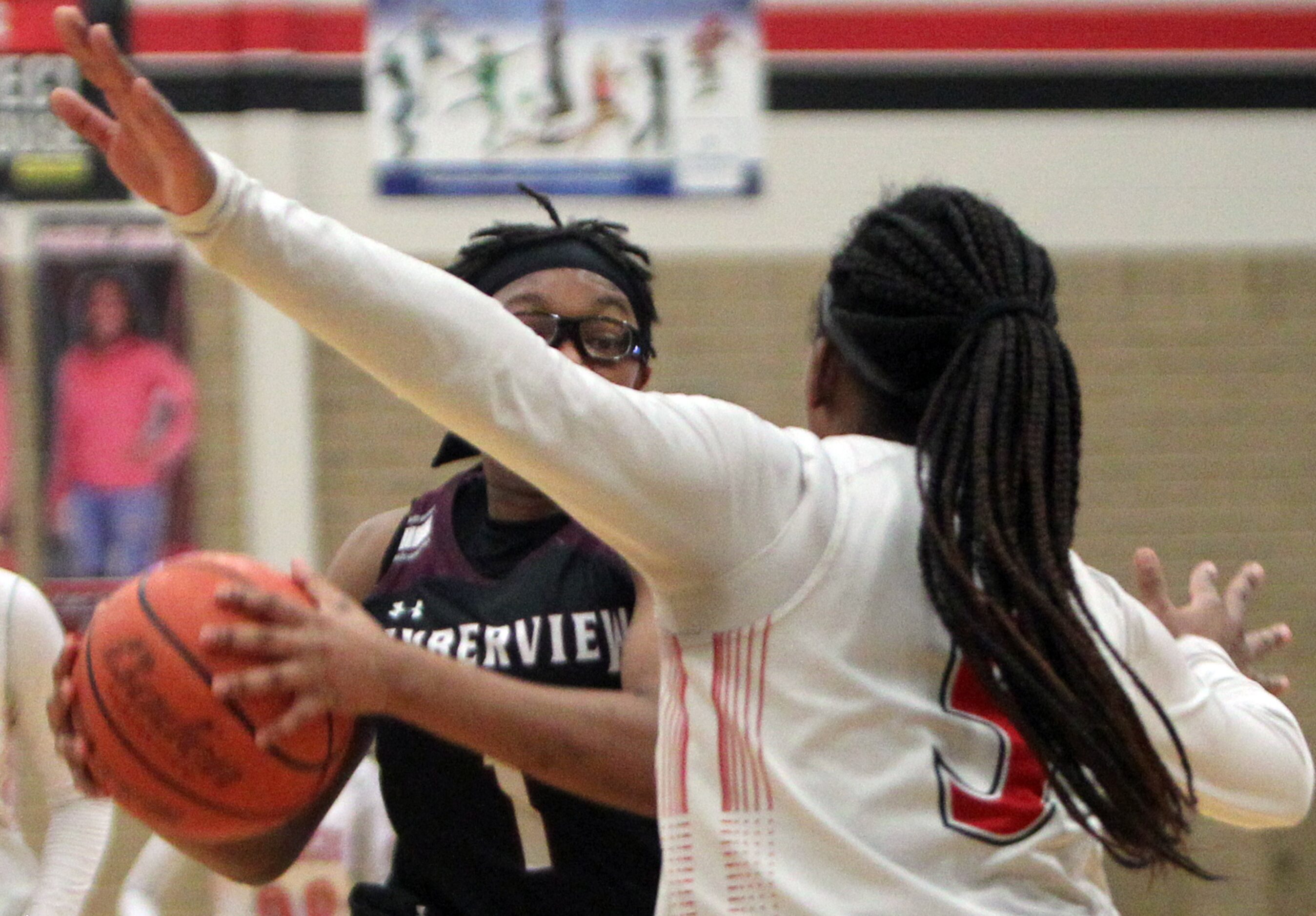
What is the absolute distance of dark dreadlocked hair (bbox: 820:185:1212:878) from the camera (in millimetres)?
1558

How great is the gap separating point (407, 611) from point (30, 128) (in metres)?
3.84

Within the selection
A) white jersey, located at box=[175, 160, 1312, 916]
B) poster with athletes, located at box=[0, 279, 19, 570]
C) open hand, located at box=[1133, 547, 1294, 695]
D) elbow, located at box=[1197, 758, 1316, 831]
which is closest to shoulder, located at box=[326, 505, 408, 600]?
white jersey, located at box=[175, 160, 1312, 916]

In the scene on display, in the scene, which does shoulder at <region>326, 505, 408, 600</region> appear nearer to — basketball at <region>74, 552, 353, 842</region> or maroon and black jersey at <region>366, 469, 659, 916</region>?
maroon and black jersey at <region>366, 469, 659, 916</region>

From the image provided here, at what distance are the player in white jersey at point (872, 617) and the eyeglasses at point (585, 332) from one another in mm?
780

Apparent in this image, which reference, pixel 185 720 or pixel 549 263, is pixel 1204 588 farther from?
pixel 185 720

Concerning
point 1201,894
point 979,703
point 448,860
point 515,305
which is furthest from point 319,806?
point 1201,894

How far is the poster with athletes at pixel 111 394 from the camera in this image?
18.0 ft

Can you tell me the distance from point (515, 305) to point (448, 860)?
0.82 meters

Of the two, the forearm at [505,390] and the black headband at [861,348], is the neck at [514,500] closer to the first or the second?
the black headband at [861,348]

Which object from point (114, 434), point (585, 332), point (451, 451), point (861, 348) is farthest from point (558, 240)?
point (114, 434)

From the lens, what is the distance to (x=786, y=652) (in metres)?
1.58

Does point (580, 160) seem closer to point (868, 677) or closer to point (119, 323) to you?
point (119, 323)

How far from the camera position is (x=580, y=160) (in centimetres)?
565

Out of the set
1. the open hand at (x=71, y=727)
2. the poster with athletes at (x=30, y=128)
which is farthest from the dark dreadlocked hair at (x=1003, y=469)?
the poster with athletes at (x=30, y=128)
